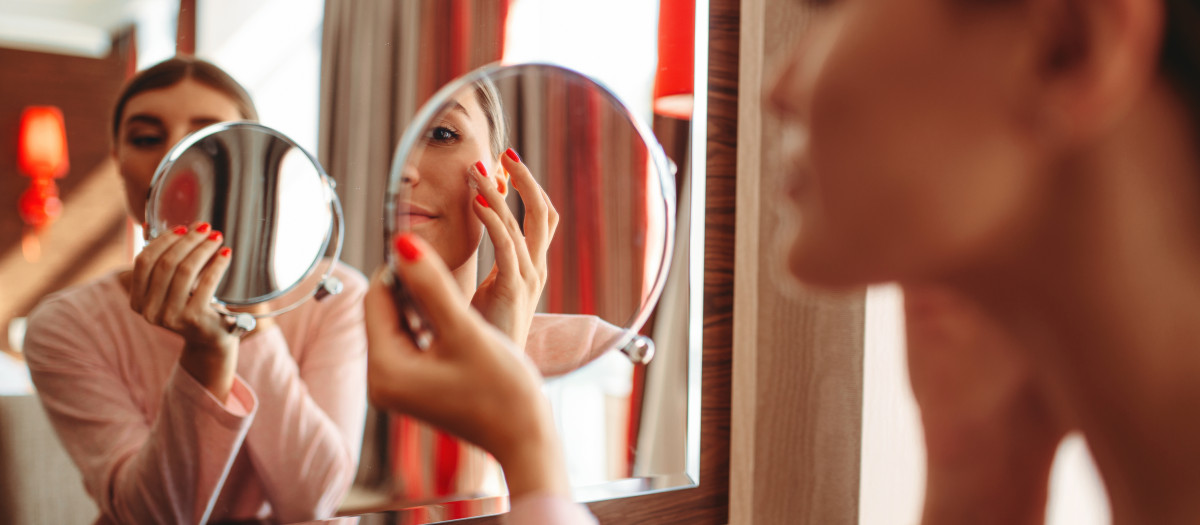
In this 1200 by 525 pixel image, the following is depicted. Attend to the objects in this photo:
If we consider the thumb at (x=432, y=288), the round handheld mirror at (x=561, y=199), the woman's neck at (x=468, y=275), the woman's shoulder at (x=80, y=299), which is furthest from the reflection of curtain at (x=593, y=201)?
the woman's shoulder at (x=80, y=299)

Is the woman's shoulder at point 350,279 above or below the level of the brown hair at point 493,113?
below

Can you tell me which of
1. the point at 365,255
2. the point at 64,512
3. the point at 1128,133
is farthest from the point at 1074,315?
the point at 64,512

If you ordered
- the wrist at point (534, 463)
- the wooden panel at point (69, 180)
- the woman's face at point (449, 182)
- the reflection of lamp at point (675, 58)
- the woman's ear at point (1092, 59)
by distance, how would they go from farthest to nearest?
the reflection of lamp at point (675, 58) < the wooden panel at point (69, 180) < the woman's face at point (449, 182) < the wrist at point (534, 463) < the woman's ear at point (1092, 59)

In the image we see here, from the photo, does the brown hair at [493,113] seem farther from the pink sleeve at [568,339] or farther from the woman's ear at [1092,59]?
the woman's ear at [1092,59]

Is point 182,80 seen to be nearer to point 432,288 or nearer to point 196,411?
point 196,411

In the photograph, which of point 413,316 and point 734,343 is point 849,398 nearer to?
point 734,343

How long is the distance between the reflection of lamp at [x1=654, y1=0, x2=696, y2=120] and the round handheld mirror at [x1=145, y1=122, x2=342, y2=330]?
0.35m

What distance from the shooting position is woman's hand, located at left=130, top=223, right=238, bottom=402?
0.57 m

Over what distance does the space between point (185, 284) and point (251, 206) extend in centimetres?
7

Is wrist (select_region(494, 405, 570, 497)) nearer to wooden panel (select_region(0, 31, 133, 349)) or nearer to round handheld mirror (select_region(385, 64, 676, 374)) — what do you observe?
round handheld mirror (select_region(385, 64, 676, 374))

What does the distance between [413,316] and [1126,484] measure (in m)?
0.27

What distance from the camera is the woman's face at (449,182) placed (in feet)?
1.38

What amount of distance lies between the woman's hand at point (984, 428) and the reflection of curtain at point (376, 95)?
45cm

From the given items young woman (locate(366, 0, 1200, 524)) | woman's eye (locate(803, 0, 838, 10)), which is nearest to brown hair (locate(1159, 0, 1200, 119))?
young woman (locate(366, 0, 1200, 524))
